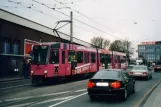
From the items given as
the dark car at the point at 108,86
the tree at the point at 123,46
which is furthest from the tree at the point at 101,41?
the dark car at the point at 108,86

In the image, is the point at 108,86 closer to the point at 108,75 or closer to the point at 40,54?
the point at 108,75

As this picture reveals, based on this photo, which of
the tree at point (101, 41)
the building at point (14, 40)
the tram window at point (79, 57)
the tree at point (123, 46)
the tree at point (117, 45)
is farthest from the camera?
the tree at point (123, 46)

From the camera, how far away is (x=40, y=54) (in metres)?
20.9

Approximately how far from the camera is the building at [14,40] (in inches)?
1264

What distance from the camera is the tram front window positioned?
2069 cm

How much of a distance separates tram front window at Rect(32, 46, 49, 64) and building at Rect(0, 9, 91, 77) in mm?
8451

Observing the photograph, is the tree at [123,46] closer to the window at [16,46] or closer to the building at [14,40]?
the building at [14,40]

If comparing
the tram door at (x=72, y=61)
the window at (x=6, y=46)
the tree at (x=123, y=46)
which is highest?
the tree at (x=123, y=46)

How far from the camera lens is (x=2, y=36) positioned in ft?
104

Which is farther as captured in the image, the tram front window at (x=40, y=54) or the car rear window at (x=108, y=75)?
the tram front window at (x=40, y=54)

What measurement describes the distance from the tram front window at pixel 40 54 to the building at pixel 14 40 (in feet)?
27.7

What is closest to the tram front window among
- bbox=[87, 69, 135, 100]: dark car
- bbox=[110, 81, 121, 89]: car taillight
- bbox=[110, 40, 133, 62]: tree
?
bbox=[87, 69, 135, 100]: dark car

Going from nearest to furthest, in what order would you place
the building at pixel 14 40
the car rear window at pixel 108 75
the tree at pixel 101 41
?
the car rear window at pixel 108 75, the building at pixel 14 40, the tree at pixel 101 41

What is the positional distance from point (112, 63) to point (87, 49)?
1045 centimetres
